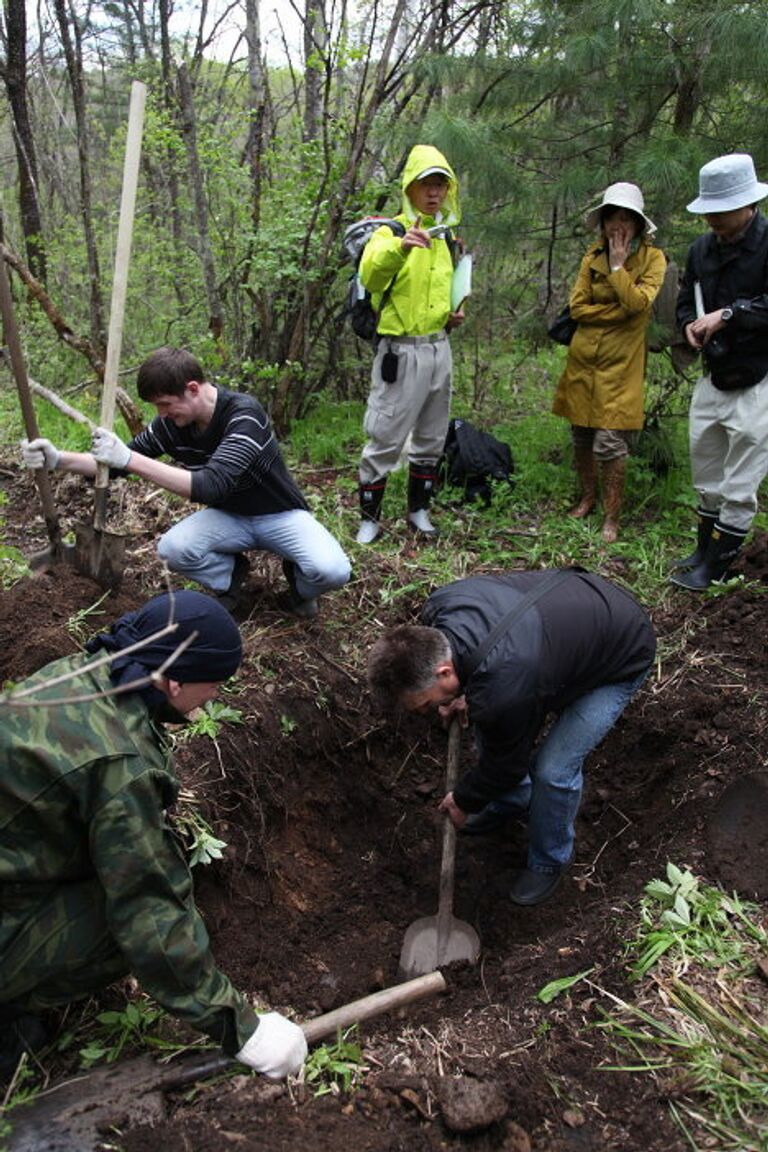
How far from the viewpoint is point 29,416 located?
3295mm

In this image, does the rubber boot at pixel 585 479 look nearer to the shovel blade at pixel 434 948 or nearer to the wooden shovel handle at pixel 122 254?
the shovel blade at pixel 434 948

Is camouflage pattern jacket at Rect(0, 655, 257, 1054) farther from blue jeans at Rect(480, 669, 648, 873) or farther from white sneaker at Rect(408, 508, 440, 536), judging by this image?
white sneaker at Rect(408, 508, 440, 536)

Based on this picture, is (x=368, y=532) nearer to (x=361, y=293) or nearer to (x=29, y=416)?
(x=361, y=293)

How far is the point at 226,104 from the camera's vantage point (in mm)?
10797

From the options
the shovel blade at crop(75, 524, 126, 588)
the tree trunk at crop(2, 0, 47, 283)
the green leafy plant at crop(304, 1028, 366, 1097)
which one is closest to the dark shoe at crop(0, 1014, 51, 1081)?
the green leafy plant at crop(304, 1028, 366, 1097)

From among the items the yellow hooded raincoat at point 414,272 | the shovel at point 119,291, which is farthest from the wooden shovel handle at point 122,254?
the yellow hooded raincoat at point 414,272

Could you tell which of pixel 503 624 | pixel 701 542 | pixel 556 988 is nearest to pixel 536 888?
pixel 556 988

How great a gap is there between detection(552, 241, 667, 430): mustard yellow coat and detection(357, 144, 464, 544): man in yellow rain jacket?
0.74m

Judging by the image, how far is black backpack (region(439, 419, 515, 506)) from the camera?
17.5 ft

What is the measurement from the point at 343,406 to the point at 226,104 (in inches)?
247

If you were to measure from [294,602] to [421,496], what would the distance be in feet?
4.36

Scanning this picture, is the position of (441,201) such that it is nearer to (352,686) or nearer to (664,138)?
(664,138)

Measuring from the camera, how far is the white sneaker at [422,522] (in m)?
4.94

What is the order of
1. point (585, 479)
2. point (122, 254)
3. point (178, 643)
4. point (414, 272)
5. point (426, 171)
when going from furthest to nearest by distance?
point (585, 479), point (414, 272), point (426, 171), point (122, 254), point (178, 643)
